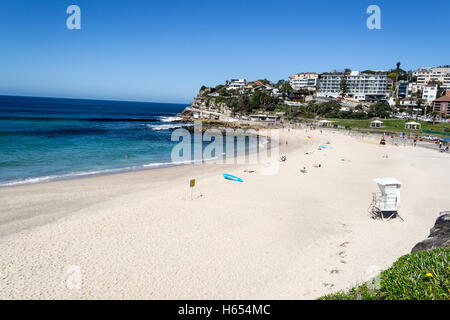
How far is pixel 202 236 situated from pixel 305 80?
4947 inches

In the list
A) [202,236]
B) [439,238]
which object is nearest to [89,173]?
[202,236]

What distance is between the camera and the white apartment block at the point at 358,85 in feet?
327

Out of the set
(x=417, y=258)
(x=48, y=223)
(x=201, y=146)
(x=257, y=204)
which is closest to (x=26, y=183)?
(x=48, y=223)

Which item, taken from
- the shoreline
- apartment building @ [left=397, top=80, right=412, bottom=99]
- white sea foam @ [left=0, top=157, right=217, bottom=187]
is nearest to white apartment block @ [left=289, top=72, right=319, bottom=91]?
apartment building @ [left=397, top=80, right=412, bottom=99]

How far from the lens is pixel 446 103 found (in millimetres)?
65812

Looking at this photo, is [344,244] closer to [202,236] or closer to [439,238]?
[439,238]

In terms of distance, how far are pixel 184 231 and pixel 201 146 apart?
93.5ft

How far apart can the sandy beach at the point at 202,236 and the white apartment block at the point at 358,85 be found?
9336 centimetres

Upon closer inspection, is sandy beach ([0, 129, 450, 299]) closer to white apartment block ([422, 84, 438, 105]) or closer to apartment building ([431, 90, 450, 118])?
apartment building ([431, 90, 450, 118])

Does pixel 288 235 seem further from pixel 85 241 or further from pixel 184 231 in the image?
pixel 85 241

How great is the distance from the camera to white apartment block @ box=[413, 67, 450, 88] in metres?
108

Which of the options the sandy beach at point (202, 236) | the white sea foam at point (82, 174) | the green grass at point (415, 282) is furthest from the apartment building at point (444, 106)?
the green grass at point (415, 282)

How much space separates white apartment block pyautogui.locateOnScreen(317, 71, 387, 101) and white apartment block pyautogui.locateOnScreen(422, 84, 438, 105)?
40.4 feet

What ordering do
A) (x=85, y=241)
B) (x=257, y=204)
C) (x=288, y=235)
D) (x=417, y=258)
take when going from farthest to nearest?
(x=257, y=204)
(x=288, y=235)
(x=85, y=241)
(x=417, y=258)
